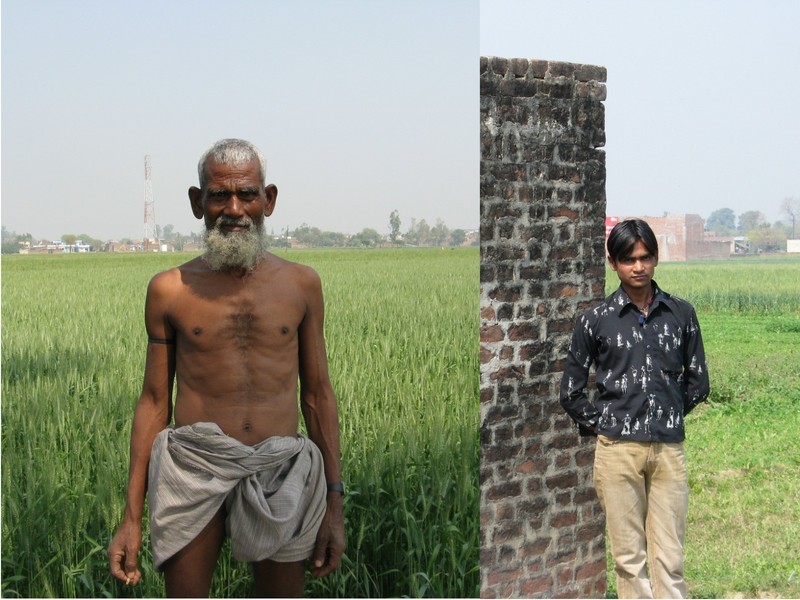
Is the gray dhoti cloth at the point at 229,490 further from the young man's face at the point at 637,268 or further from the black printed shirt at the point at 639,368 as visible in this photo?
the young man's face at the point at 637,268

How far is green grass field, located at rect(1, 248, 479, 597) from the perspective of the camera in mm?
2941

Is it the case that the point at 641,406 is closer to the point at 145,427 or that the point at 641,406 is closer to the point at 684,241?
the point at 145,427

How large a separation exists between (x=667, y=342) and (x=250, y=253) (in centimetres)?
139

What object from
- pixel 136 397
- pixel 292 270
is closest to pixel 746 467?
pixel 136 397

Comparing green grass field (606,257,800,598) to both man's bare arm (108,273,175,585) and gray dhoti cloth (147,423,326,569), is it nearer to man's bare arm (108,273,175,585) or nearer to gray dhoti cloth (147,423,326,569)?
gray dhoti cloth (147,423,326,569)

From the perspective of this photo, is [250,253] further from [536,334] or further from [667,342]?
[536,334]

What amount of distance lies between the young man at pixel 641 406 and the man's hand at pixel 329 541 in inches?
36.9

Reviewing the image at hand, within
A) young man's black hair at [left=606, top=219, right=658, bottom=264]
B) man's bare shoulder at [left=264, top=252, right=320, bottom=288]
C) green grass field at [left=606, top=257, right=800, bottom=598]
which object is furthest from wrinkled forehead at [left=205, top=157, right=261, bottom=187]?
green grass field at [left=606, top=257, right=800, bottom=598]

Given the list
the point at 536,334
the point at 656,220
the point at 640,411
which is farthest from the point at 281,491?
the point at 656,220

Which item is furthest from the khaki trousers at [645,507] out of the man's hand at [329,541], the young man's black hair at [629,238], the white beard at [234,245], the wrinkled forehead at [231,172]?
the wrinkled forehead at [231,172]

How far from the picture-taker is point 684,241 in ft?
69.2

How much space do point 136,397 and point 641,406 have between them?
193cm

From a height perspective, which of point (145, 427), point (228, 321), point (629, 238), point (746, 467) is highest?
point (629, 238)

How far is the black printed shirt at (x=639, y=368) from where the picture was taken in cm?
277
